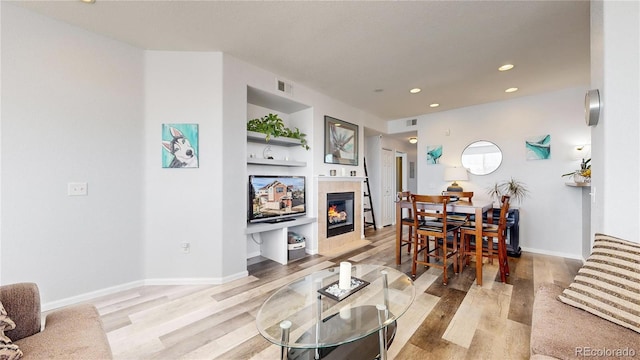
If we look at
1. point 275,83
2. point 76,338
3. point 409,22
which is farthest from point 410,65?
point 76,338

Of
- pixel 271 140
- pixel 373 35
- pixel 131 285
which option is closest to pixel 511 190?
pixel 373 35

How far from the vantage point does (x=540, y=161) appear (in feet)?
13.0

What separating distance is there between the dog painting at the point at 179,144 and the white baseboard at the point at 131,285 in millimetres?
1274

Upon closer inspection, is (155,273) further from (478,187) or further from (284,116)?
(478,187)

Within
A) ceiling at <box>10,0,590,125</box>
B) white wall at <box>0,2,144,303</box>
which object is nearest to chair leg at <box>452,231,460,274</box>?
ceiling at <box>10,0,590,125</box>

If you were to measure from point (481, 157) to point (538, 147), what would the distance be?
777mm

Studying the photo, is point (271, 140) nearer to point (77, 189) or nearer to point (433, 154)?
point (77, 189)

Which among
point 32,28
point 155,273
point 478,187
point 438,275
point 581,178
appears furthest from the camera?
point 478,187

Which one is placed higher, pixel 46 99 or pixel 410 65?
pixel 410 65

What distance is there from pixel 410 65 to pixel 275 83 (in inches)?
68.4

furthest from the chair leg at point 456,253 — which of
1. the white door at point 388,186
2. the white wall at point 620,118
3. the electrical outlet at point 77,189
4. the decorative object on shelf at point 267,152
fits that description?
the electrical outlet at point 77,189

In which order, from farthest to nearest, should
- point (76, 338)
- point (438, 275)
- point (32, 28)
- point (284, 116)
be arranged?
point (284, 116)
point (438, 275)
point (32, 28)
point (76, 338)

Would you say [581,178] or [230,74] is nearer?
[230,74]

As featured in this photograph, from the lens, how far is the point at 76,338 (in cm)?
116
